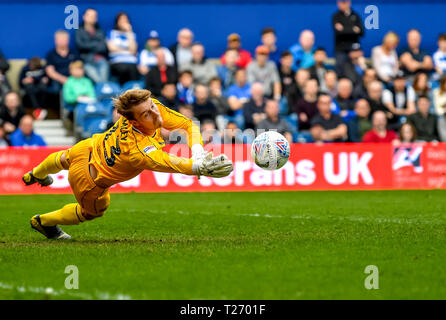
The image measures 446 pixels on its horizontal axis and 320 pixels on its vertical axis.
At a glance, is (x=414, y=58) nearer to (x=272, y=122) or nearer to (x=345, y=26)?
(x=345, y=26)

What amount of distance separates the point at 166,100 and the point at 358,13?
664cm

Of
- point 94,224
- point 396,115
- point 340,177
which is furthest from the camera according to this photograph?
point 396,115

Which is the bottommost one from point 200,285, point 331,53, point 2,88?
point 200,285

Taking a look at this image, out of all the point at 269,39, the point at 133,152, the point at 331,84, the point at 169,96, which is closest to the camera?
the point at 133,152

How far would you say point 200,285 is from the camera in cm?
627

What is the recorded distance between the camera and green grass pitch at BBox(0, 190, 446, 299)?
613 centimetres

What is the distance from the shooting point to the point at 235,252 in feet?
25.8

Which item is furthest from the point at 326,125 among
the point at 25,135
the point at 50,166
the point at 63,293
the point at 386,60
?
the point at 63,293

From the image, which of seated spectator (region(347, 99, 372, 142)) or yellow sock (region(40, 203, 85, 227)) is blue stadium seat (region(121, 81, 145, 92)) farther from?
yellow sock (region(40, 203, 85, 227))

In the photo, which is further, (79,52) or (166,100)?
(79,52)

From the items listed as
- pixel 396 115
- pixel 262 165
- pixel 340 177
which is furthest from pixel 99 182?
pixel 396 115

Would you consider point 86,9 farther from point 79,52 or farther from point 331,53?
point 331,53

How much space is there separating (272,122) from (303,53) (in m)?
3.60

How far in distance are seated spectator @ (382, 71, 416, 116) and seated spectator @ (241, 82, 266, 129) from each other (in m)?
3.24
